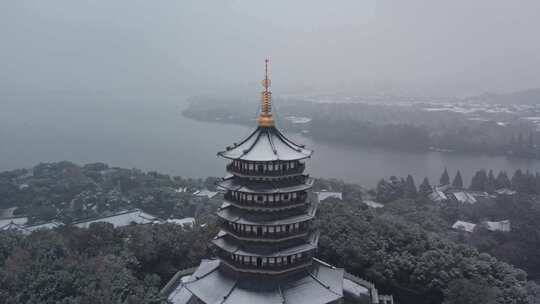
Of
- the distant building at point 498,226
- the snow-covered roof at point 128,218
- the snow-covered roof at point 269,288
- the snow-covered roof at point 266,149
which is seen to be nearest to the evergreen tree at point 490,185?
the distant building at point 498,226

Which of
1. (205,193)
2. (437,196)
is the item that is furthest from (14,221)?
(437,196)

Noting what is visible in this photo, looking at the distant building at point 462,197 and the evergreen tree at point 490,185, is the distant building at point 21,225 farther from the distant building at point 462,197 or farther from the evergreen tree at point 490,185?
the evergreen tree at point 490,185

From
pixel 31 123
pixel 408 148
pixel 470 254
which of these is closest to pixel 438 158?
pixel 408 148

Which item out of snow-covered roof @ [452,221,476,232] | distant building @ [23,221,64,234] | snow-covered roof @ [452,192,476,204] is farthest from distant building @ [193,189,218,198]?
snow-covered roof @ [452,192,476,204]

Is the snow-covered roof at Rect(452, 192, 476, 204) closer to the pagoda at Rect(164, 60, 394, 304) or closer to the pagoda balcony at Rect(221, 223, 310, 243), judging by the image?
the pagoda at Rect(164, 60, 394, 304)

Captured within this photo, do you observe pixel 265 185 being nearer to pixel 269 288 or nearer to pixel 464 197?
pixel 269 288
